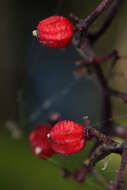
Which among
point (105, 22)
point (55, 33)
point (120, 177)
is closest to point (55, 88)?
point (105, 22)

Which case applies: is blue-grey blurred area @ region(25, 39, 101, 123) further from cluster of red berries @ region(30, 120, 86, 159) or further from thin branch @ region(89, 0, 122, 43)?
cluster of red berries @ region(30, 120, 86, 159)

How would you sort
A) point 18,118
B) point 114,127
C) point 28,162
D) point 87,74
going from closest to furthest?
point 114,127
point 87,74
point 28,162
point 18,118

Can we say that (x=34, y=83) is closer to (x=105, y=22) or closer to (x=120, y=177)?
(x=105, y=22)

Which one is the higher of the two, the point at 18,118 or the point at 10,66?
the point at 10,66

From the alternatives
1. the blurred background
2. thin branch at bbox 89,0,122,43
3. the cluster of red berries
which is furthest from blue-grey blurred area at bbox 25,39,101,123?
the cluster of red berries

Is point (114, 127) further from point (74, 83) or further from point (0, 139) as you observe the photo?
point (74, 83)

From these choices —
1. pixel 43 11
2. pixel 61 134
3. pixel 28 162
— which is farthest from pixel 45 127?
pixel 43 11

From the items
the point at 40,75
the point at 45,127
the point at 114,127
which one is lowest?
the point at 40,75
